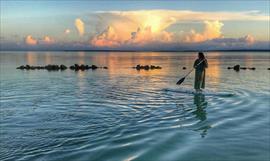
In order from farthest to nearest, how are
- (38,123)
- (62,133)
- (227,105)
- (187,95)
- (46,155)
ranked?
(187,95)
(227,105)
(38,123)
(62,133)
(46,155)

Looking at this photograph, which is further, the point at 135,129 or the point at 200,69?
the point at 200,69

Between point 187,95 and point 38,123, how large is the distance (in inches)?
443

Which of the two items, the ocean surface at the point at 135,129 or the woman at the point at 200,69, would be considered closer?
the ocean surface at the point at 135,129

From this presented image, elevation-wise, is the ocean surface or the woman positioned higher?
the woman

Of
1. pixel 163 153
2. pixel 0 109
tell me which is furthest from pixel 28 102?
pixel 163 153

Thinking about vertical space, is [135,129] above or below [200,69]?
below

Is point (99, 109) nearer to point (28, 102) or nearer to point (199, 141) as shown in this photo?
point (28, 102)

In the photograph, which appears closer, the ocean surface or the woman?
the ocean surface

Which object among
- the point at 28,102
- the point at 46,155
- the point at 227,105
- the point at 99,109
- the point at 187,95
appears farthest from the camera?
the point at 187,95

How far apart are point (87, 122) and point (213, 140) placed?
520cm

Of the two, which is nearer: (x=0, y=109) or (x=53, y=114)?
(x=53, y=114)

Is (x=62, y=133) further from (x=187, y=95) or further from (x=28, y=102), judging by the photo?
(x=187, y=95)

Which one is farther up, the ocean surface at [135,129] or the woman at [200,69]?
the woman at [200,69]

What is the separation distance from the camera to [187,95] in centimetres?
2252
